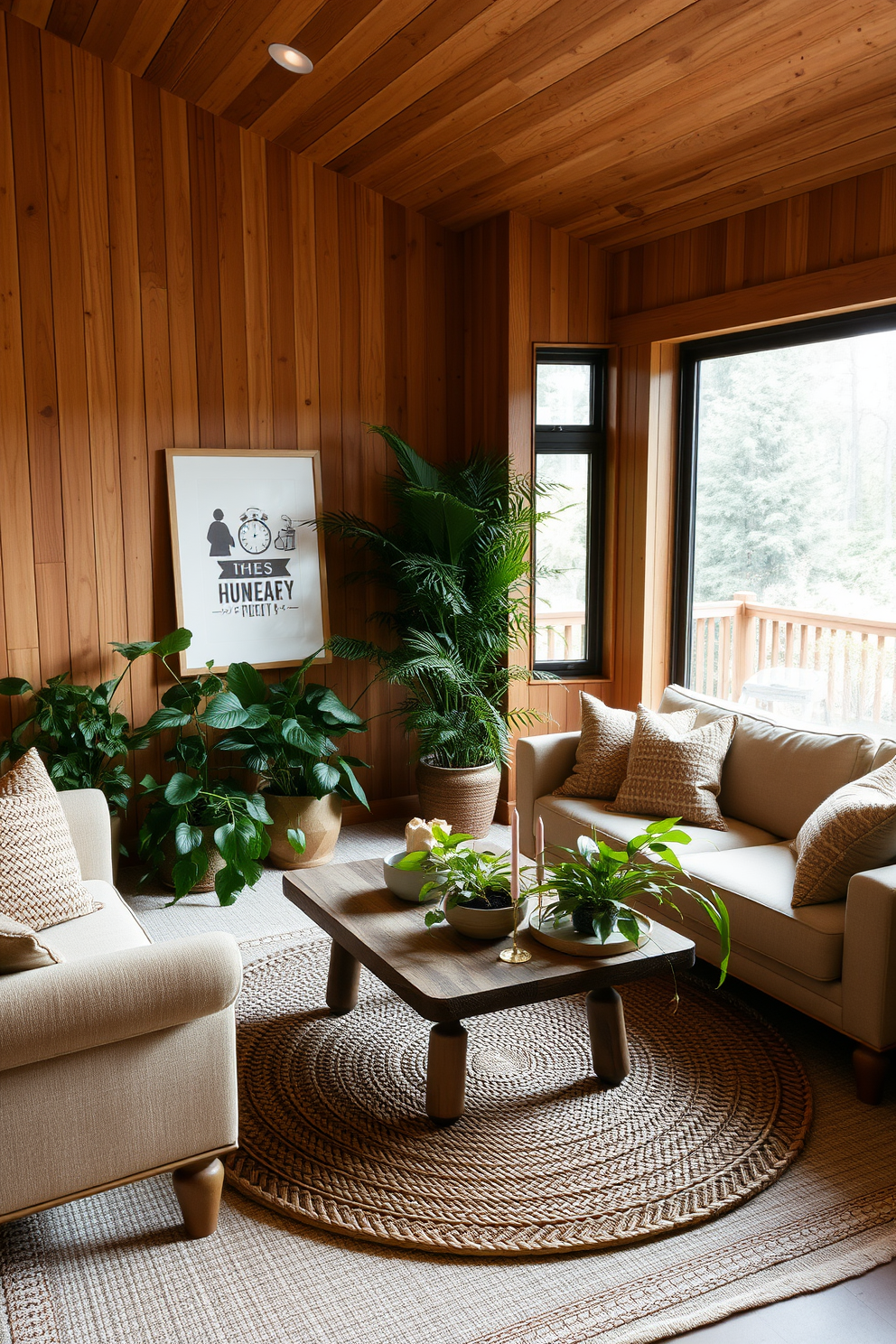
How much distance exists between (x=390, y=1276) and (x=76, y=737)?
97.9 inches

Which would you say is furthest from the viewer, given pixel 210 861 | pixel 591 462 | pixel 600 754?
pixel 591 462

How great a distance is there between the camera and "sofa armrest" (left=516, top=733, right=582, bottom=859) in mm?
3945

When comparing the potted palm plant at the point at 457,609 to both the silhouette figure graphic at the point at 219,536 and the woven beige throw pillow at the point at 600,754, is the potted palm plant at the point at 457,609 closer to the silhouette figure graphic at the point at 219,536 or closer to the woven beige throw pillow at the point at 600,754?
the silhouette figure graphic at the point at 219,536

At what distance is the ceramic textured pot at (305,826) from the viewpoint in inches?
168

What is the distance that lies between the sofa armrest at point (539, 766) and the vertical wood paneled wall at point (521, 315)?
84cm

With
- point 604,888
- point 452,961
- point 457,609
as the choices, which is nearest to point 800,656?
point 457,609

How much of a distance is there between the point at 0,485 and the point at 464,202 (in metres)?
2.28

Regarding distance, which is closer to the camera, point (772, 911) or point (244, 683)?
point (772, 911)

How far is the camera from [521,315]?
4648 mm

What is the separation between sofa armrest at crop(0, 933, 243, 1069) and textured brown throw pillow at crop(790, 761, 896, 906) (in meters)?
1.53

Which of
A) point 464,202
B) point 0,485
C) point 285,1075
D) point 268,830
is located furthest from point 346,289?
point 285,1075

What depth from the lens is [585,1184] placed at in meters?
2.31

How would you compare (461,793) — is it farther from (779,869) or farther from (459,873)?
(459,873)

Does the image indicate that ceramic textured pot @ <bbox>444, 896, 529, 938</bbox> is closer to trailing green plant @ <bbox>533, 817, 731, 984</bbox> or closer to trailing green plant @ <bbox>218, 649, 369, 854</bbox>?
trailing green plant @ <bbox>533, 817, 731, 984</bbox>
